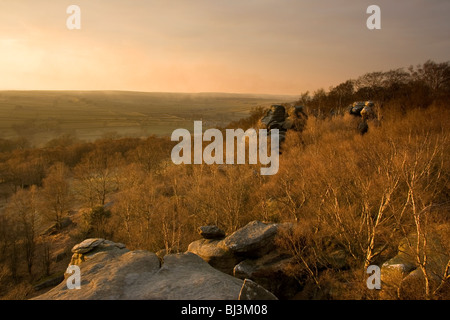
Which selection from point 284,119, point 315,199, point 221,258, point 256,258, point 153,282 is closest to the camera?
point 153,282

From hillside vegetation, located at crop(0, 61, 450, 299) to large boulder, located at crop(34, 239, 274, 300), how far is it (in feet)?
35.5

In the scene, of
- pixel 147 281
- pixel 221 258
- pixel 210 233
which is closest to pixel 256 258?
pixel 221 258

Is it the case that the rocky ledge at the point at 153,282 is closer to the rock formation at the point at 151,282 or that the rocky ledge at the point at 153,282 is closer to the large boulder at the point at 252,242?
the rock formation at the point at 151,282

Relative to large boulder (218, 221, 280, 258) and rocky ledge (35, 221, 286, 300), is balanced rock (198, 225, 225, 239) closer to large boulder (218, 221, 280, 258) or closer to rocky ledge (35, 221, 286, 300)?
large boulder (218, 221, 280, 258)

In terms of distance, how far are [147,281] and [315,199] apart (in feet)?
79.9

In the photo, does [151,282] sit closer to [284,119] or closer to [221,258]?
[221,258]

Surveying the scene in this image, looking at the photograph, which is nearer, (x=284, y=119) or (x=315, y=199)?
(x=315, y=199)

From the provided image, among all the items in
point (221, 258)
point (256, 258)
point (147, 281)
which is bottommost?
point (256, 258)

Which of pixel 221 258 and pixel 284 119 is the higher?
pixel 284 119

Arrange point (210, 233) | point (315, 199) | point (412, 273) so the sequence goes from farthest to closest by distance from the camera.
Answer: point (315, 199) → point (210, 233) → point (412, 273)

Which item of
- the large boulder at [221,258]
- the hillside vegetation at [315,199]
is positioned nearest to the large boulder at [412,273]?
the hillside vegetation at [315,199]

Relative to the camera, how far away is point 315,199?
30219mm
